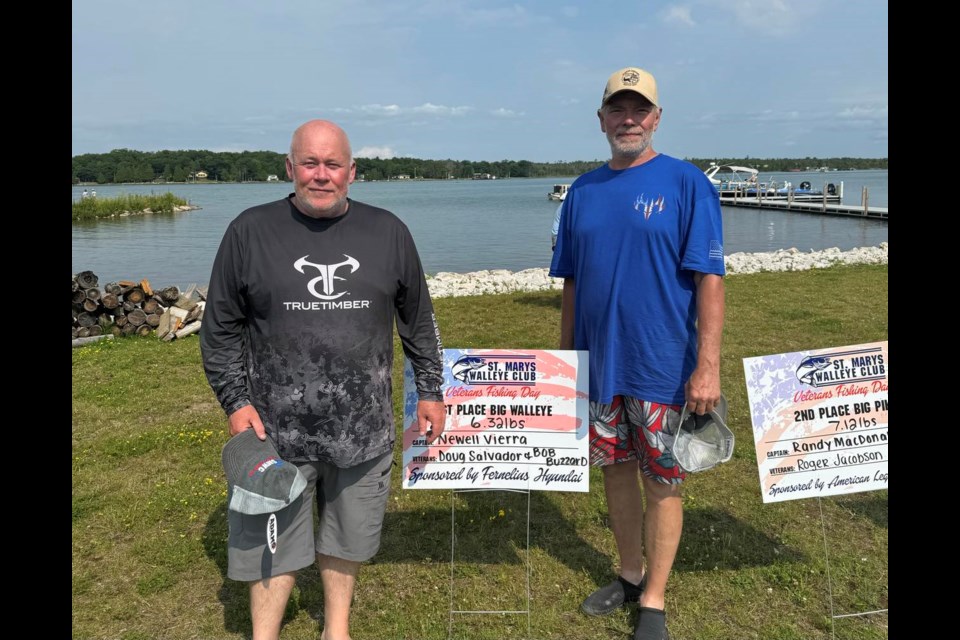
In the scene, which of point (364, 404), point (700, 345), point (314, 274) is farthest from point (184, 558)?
point (700, 345)

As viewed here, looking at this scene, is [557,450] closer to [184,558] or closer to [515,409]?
[515,409]

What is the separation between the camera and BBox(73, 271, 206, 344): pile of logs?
10.4 metres

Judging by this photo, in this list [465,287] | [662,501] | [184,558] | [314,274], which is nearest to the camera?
[314,274]

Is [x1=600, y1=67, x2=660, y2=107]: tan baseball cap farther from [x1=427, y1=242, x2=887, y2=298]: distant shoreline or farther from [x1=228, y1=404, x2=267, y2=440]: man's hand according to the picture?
[x1=427, y1=242, x2=887, y2=298]: distant shoreline

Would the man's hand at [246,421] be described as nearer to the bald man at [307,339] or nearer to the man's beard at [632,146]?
the bald man at [307,339]

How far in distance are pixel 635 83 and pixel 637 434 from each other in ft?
5.70

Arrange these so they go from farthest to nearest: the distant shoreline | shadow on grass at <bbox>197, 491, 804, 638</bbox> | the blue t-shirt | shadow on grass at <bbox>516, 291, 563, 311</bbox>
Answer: the distant shoreline, shadow on grass at <bbox>516, 291, 563, 311</bbox>, shadow on grass at <bbox>197, 491, 804, 638</bbox>, the blue t-shirt

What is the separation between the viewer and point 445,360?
3436 mm

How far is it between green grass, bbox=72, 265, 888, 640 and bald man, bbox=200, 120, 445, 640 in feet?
2.80

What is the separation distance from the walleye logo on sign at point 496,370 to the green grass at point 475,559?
0.78m

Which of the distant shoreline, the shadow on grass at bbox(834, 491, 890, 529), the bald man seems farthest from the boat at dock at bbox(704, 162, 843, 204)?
the bald man

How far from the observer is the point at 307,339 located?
2684 millimetres

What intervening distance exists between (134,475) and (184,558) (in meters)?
1.64

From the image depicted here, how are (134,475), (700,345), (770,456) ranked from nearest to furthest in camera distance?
(700,345) < (770,456) < (134,475)
